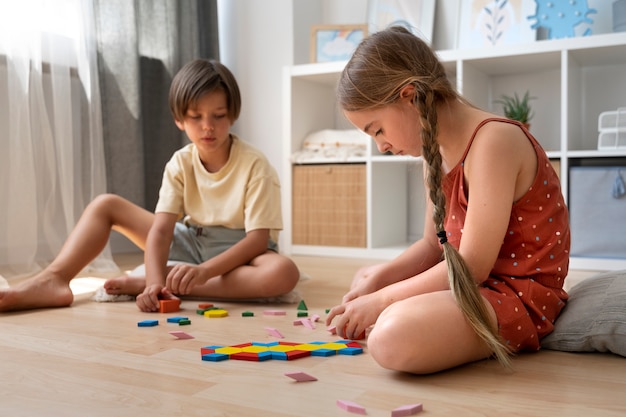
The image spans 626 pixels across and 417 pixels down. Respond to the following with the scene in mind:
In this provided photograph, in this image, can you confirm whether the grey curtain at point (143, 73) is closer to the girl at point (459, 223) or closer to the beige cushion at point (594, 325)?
the girl at point (459, 223)

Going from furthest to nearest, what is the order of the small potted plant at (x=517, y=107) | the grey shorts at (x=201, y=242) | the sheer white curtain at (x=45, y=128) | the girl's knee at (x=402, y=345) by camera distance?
1. the small potted plant at (x=517, y=107)
2. the sheer white curtain at (x=45, y=128)
3. the grey shorts at (x=201, y=242)
4. the girl's knee at (x=402, y=345)

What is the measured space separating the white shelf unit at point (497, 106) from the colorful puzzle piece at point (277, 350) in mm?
1444

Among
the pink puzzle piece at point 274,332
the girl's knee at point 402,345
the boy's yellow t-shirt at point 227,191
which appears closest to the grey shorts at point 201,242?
the boy's yellow t-shirt at point 227,191

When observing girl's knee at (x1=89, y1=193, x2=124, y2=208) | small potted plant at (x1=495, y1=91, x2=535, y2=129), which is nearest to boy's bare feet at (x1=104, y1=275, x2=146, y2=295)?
girl's knee at (x1=89, y1=193, x2=124, y2=208)

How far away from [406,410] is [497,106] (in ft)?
7.45

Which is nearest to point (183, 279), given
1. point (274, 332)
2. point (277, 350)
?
point (274, 332)

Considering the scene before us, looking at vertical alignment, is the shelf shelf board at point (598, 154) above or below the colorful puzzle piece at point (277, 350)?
above

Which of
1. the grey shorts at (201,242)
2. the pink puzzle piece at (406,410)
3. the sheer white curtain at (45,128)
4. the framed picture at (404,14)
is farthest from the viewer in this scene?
the framed picture at (404,14)

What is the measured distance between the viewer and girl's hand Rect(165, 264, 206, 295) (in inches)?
61.6

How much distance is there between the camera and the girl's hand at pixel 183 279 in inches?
61.6

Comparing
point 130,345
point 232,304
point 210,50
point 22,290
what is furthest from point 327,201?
point 130,345

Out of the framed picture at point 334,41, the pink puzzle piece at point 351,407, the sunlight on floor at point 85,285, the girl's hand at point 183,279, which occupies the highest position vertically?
the framed picture at point 334,41

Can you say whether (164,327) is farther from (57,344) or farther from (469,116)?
(469,116)

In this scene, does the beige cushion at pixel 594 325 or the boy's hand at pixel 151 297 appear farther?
the boy's hand at pixel 151 297
